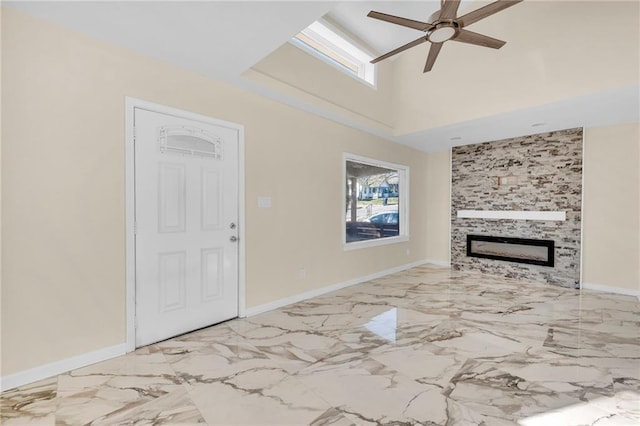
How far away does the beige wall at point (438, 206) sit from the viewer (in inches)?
252

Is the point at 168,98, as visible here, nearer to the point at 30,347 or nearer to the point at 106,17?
the point at 106,17

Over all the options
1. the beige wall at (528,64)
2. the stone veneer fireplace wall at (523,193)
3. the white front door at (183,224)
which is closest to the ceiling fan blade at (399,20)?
the white front door at (183,224)

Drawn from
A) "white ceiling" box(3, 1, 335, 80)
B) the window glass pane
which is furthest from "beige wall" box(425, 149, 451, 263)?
"white ceiling" box(3, 1, 335, 80)

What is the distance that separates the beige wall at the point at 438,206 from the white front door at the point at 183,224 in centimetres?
475

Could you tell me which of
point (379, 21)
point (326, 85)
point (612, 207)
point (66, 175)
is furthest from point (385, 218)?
point (66, 175)

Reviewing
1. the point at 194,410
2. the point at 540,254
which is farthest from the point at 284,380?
the point at 540,254

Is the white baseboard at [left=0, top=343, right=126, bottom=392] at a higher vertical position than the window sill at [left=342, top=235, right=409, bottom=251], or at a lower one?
lower

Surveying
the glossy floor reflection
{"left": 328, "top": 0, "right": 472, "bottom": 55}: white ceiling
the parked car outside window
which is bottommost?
the glossy floor reflection

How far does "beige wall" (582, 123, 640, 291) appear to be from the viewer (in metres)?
4.43

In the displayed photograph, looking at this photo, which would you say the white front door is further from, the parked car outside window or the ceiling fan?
the parked car outside window

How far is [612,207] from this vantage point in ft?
15.0

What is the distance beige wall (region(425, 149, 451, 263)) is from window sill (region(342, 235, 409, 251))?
3.01 ft

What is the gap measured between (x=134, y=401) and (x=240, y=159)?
2312mm

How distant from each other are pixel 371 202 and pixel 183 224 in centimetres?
349
